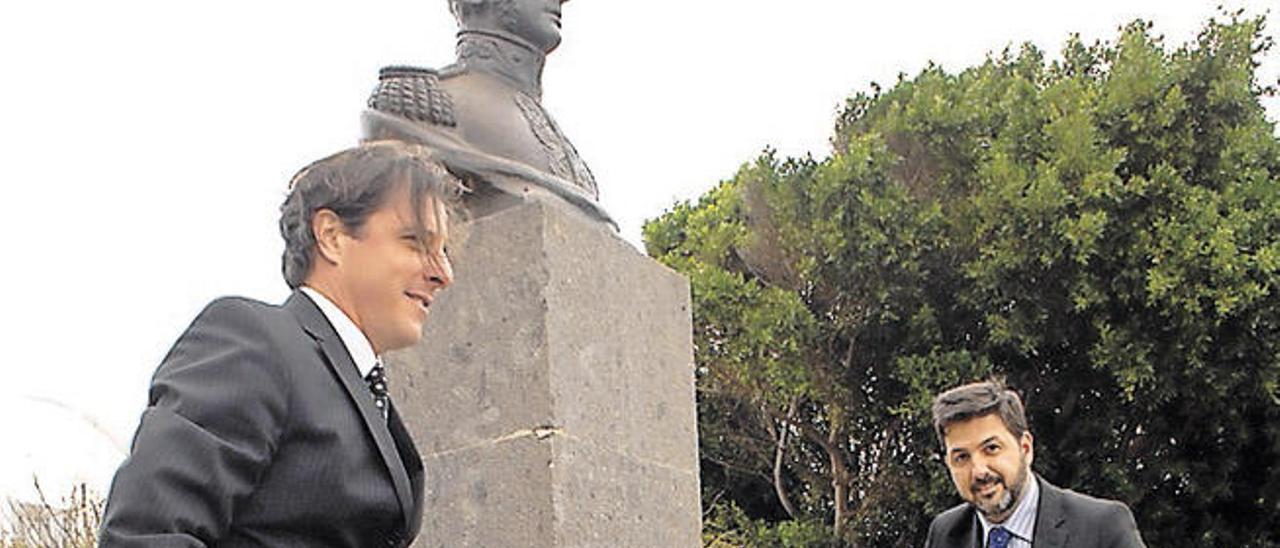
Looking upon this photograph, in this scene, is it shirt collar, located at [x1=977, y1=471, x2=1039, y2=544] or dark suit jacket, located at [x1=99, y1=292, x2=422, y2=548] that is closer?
dark suit jacket, located at [x1=99, y1=292, x2=422, y2=548]

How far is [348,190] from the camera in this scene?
1.90m

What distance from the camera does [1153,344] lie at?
1268 centimetres

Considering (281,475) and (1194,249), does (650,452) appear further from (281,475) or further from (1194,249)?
(1194,249)

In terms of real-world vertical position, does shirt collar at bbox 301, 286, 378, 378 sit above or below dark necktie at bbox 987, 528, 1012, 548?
above

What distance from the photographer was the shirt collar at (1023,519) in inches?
149

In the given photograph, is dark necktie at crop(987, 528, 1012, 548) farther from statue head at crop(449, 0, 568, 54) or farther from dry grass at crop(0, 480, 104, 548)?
dry grass at crop(0, 480, 104, 548)

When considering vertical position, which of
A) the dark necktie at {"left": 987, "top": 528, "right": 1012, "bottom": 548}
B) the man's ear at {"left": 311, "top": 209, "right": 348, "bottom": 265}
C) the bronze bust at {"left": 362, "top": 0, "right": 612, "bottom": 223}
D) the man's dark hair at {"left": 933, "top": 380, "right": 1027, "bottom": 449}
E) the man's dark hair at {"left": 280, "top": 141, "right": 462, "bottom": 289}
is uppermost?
the bronze bust at {"left": 362, "top": 0, "right": 612, "bottom": 223}

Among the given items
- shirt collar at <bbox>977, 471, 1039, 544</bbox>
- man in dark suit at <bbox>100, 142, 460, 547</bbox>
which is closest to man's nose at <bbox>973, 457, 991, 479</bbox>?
shirt collar at <bbox>977, 471, 1039, 544</bbox>

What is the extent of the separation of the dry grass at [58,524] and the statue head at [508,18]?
705 cm

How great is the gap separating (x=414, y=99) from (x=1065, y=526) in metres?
1.87

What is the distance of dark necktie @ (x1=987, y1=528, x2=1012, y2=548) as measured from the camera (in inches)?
149

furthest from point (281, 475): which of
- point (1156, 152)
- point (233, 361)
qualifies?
point (1156, 152)

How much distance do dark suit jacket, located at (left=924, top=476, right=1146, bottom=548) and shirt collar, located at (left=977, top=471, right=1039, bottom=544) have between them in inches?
0.7

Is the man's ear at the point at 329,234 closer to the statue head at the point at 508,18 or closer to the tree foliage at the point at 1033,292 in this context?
the statue head at the point at 508,18
